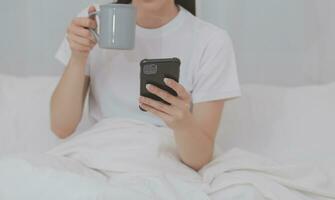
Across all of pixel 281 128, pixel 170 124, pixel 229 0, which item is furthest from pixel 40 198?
pixel 229 0

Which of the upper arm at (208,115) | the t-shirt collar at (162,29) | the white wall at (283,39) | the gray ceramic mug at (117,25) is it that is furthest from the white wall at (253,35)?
the gray ceramic mug at (117,25)

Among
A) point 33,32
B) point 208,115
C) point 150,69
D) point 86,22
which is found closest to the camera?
point 150,69

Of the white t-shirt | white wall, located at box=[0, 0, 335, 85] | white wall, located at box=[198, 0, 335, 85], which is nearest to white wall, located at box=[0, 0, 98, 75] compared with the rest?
white wall, located at box=[0, 0, 335, 85]

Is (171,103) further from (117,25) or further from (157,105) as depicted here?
(117,25)

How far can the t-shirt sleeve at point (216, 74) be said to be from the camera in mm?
1209

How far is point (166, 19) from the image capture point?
1.28 meters

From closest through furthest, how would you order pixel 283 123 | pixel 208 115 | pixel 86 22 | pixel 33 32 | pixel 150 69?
pixel 150 69
pixel 86 22
pixel 208 115
pixel 283 123
pixel 33 32

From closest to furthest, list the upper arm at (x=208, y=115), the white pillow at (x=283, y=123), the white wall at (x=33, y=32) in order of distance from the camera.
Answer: the upper arm at (x=208, y=115), the white pillow at (x=283, y=123), the white wall at (x=33, y=32)

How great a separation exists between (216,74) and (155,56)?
0.14m

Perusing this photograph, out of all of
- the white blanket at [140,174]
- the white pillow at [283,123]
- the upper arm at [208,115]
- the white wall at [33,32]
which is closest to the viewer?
the white blanket at [140,174]

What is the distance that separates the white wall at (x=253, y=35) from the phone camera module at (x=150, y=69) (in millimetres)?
628

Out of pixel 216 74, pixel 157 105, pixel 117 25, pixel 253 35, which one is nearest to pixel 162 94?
pixel 157 105

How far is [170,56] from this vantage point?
1246 mm

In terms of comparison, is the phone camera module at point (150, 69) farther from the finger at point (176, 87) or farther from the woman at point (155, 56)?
the woman at point (155, 56)
